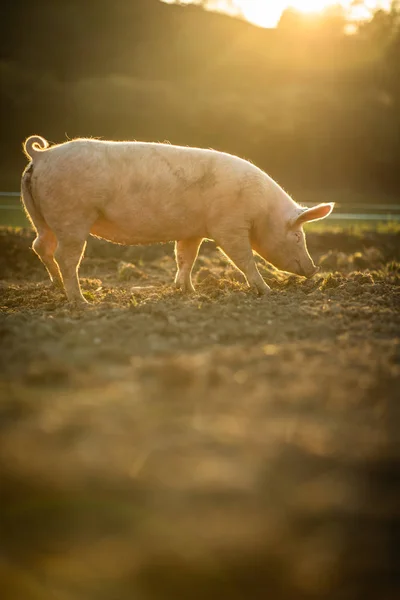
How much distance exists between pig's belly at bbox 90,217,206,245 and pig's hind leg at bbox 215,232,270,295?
0.98 ft

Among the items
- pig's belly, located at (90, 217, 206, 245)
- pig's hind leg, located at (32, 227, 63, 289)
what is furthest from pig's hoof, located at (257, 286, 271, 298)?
pig's hind leg, located at (32, 227, 63, 289)

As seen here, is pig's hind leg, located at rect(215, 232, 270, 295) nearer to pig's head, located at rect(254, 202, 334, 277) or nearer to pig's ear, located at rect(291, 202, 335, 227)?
pig's head, located at rect(254, 202, 334, 277)

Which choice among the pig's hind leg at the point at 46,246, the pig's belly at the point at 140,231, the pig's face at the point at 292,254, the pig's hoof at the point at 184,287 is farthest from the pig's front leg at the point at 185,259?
the pig's hind leg at the point at 46,246

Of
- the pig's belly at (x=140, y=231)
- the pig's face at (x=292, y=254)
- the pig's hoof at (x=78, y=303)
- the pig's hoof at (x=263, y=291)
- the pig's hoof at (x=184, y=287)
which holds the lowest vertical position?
the pig's hoof at (x=184, y=287)

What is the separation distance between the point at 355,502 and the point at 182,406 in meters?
0.88

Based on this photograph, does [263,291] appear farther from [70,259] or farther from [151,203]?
[70,259]

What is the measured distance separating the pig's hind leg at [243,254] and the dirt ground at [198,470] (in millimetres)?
2718

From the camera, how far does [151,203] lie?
20.9ft

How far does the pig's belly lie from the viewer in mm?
6422

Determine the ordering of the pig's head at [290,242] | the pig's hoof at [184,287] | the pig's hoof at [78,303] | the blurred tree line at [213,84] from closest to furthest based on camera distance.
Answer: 1. the pig's hoof at [78,303]
2. the pig's head at [290,242]
3. the pig's hoof at [184,287]
4. the blurred tree line at [213,84]

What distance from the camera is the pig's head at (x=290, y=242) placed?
6.92 meters

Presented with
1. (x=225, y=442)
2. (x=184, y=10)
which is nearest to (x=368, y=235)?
(x=225, y=442)

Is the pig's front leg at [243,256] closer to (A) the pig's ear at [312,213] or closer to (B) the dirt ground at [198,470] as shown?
(A) the pig's ear at [312,213]

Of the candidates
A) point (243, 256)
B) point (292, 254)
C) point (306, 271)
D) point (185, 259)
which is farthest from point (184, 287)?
point (306, 271)
